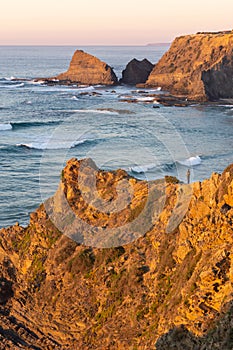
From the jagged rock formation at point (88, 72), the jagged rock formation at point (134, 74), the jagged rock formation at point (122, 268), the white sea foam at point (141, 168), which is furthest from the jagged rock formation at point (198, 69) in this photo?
the jagged rock formation at point (122, 268)

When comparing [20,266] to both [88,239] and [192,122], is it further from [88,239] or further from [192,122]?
[192,122]

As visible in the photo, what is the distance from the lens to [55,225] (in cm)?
1761

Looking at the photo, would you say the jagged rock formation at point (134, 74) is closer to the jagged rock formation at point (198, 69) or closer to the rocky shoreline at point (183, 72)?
the rocky shoreline at point (183, 72)

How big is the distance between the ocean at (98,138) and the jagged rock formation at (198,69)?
8.07 m

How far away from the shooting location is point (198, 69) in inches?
4134

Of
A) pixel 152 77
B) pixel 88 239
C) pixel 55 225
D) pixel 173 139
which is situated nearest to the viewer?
pixel 88 239

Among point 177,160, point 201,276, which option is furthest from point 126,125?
point 201,276

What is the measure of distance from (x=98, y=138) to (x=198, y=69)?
4969cm

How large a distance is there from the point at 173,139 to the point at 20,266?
47.6m

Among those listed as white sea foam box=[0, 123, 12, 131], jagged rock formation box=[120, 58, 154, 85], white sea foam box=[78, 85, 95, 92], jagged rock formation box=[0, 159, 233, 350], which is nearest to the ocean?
white sea foam box=[0, 123, 12, 131]

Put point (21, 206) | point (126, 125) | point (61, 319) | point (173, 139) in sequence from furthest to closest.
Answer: point (126, 125) < point (173, 139) < point (21, 206) < point (61, 319)

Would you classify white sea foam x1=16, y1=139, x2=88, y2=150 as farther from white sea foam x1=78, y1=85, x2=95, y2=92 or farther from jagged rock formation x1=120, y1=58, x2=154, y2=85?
jagged rock formation x1=120, y1=58, x2=154, y2=85

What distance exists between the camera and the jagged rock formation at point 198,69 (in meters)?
96.9

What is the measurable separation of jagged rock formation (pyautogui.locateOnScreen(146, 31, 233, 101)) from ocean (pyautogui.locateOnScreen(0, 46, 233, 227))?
8.07 m
